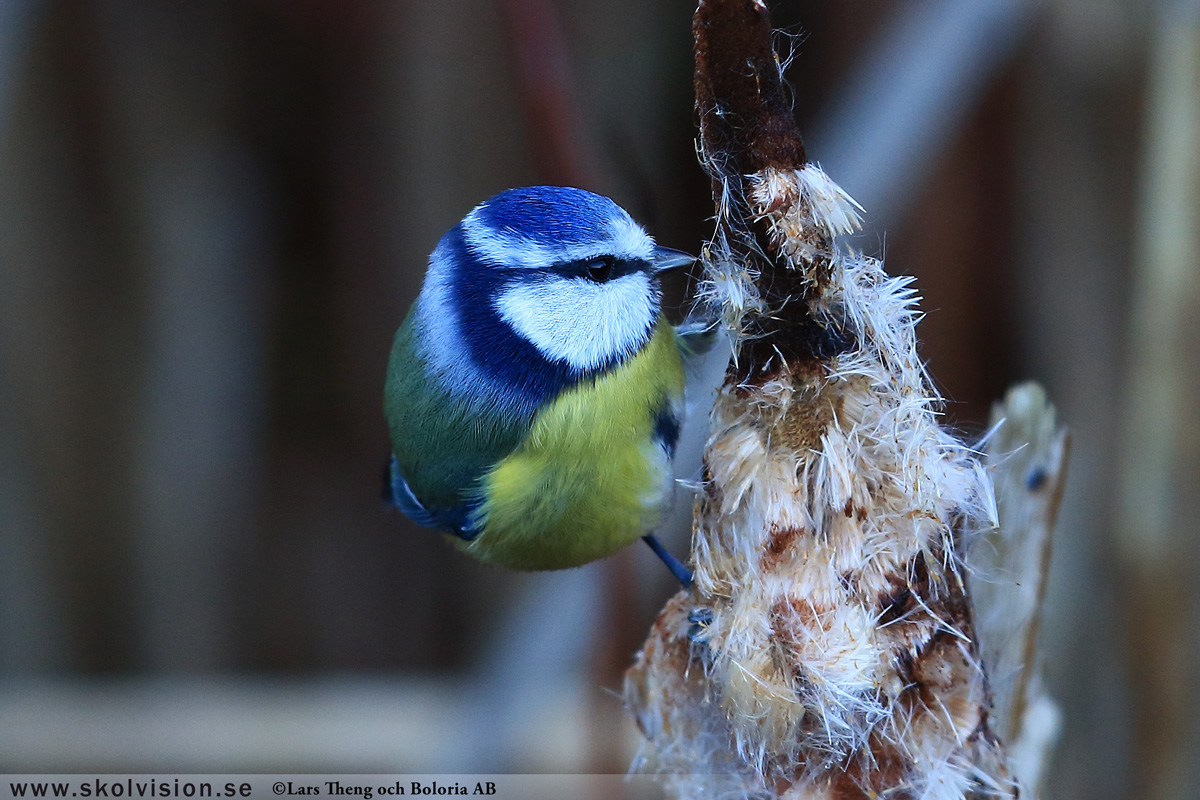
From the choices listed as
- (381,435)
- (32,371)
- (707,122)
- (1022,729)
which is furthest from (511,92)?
(1022,729)

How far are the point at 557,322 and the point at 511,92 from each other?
979 millimetres

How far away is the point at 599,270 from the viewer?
0.88m

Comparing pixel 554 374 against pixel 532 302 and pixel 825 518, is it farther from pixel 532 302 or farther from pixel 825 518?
pixel 825 518

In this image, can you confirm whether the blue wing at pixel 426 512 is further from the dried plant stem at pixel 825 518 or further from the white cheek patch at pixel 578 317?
the dried plant stem at pixel 825 518

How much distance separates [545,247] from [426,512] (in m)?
0.38

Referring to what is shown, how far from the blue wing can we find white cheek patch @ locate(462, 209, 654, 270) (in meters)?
0.28

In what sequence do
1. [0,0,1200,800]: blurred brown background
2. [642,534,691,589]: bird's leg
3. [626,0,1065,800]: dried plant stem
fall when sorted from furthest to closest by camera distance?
[0,0,1200,800]: blurred brown background → [642,534,691,589]: bird's leg → [626,0,1065,800]: dried plant stem

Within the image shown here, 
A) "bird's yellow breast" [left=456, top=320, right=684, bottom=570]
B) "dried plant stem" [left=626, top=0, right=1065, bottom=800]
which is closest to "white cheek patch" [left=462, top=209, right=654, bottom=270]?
"bird's yellow breast" [left=456, top=320, right=684, bottom=570]

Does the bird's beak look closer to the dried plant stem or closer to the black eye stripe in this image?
the black eye stripe

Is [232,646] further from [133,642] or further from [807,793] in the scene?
[807,793]

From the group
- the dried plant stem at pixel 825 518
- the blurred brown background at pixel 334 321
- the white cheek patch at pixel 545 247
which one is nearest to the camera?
the dried plant stem at pixel 825 518

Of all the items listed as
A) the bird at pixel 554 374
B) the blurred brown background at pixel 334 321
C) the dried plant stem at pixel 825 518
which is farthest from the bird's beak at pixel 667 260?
the blurred brown background at pixel 334 321

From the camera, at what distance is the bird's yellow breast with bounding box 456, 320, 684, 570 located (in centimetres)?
88

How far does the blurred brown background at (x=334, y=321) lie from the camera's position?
144cm
